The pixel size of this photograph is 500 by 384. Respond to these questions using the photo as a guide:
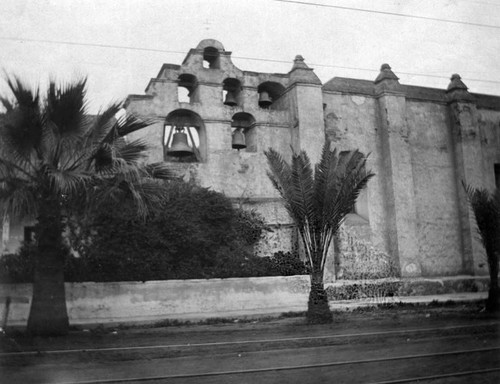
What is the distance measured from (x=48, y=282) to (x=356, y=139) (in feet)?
54.2

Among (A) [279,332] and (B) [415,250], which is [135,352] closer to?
(A) [279,332]

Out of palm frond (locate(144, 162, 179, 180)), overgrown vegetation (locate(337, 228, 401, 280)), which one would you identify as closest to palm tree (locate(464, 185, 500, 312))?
overgrown vegetation (locate(337, 228, 401, 280))

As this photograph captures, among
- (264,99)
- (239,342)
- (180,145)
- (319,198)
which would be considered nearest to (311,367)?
(239,342)

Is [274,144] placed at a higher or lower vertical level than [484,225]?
higher

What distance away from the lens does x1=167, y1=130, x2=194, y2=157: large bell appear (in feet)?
67.2

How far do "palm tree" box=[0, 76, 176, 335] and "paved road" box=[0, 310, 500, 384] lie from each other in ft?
5.14

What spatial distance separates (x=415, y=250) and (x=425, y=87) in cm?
850

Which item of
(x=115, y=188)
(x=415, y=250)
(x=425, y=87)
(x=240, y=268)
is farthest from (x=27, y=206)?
(x=425, y=87)

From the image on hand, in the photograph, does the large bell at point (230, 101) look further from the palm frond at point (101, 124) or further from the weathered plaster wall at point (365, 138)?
the palm frond at point (101, 124)

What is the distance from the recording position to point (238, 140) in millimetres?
22719

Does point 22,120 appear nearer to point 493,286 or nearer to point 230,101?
point 230,101

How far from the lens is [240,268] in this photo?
56.5 feet

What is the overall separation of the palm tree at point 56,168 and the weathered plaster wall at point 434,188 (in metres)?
16.8

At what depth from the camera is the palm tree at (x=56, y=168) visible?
11203 mm
